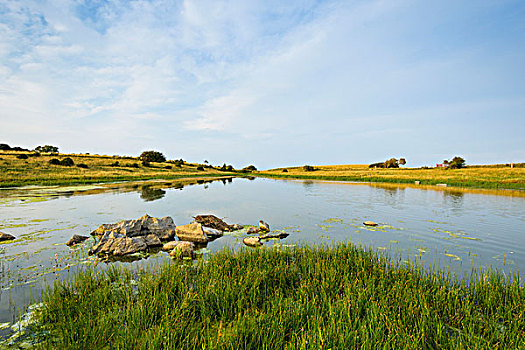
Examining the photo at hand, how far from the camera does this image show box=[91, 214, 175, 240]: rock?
42.1 feet

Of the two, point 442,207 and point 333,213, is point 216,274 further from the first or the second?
point 442,207

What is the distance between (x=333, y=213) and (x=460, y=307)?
1496 cm

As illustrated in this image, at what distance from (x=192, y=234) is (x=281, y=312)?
900 centimetres

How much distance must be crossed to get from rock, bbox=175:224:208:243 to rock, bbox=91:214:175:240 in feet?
1.47

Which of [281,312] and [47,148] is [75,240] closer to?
[281,312]

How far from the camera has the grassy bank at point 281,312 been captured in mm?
4277

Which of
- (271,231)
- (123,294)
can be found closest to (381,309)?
(123,294)

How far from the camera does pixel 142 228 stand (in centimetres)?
1333

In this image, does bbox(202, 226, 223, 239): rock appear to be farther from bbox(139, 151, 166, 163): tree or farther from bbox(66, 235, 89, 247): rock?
bbox(139, 151, 166, 163): tree

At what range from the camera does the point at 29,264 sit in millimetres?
9016

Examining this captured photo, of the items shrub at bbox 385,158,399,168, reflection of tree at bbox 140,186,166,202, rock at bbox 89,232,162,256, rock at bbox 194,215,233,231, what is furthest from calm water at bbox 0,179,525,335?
shrub at bbox 385,158,399,168

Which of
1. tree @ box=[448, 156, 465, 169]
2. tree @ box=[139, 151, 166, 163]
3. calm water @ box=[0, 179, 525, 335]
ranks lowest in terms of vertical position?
calm water @ box=[0, 179, 525, 335]

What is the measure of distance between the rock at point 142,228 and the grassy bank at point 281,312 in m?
5.57

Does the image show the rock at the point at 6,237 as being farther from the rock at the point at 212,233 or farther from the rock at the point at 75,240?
the rock at the point at 212,233
